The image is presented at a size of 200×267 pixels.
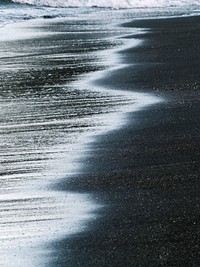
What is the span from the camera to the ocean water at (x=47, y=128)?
4.23m

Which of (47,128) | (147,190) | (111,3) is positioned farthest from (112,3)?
(147,190)

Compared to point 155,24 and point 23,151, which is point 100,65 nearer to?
point 23,151

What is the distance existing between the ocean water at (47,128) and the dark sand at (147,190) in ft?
0.40

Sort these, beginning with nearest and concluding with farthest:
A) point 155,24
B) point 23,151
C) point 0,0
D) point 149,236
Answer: point 149,236
point 23,151
point 155,24
point 0,0

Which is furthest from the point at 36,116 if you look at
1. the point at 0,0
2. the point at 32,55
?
the point at 0,0

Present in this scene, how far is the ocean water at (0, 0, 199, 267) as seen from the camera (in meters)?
4.23

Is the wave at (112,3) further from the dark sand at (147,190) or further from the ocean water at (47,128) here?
the dark sand at (147,190)

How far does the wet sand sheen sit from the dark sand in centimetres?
14

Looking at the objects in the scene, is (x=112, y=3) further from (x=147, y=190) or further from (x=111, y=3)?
(x=147, y=190)

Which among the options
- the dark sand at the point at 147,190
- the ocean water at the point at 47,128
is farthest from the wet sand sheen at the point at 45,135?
the dark sand at the point at 147,190

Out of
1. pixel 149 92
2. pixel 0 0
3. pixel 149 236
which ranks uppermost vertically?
pixel 149 236

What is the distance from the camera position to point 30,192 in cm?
498

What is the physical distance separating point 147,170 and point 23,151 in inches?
48.6

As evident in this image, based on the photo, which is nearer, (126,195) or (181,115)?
(126,195)
